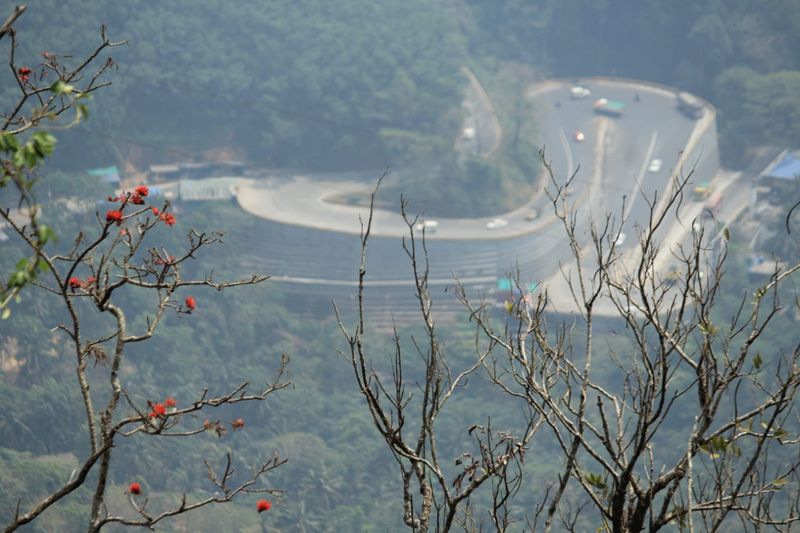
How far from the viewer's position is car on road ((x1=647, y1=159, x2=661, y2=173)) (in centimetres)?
5297

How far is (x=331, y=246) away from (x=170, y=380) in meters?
9.75

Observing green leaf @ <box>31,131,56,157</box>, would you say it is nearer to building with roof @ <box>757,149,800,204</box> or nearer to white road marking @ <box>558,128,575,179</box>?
building with roof @ <box>757,149,800,204</box>

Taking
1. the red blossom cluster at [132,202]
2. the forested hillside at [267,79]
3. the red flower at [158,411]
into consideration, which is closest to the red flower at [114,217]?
the red blossom cluster at [132,202]

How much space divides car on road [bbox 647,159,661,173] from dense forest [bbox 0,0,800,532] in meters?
3.51

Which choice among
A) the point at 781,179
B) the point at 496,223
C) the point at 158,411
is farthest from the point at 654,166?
the point at 158,411

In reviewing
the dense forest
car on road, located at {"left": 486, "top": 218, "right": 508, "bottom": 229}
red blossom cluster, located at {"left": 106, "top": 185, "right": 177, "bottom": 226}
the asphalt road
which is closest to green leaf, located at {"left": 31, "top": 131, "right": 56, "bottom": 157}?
red blossom cluster, located at {"left": 106, "top": 185, "right": 177, "bottom": 226}

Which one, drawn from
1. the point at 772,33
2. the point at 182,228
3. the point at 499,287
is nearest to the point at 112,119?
the point at 182,228

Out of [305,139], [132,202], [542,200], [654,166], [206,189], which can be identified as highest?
[305,139]

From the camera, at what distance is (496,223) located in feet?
163

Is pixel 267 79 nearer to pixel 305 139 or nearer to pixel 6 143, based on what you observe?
pixel 305 139

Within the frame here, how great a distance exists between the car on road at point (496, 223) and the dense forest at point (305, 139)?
0.71 m

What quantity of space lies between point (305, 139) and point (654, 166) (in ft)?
51.7

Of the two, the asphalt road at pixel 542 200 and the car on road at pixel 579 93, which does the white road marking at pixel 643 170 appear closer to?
the asphalt road at pixel 542 200

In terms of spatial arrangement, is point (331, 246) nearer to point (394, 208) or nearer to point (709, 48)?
point (394, 208)
